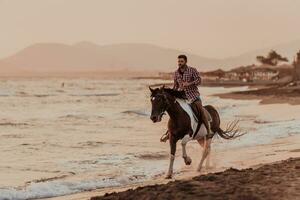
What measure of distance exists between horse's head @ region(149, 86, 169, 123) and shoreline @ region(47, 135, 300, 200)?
1370mm

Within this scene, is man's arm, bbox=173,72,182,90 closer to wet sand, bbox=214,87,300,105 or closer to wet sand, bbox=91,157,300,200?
wet sand, bbox=91,157,300,200

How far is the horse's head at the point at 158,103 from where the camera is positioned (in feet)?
38.9

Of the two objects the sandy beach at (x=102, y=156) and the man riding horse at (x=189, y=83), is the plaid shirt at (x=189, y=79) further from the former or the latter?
the sandy beach at (x=102, y=156)

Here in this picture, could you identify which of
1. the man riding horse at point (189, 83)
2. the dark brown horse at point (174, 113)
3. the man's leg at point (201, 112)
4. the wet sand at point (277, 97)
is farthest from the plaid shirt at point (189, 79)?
the wet sand at point (277, 97)

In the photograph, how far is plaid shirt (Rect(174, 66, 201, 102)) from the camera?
1283 cm

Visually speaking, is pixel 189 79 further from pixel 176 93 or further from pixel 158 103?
pixel 158 103

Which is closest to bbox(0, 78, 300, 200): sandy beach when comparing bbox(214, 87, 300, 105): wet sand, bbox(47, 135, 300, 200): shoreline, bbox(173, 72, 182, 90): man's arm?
bbox(47, 135, 300, 200): shoreline

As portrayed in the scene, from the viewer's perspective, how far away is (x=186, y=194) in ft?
29.9

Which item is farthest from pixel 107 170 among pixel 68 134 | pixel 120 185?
pixel 68 134

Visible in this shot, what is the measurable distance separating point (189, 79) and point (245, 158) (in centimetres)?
407

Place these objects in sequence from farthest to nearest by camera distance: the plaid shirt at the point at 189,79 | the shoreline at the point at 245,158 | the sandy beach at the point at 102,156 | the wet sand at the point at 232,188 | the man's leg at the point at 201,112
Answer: the man's leg at the point at 201,112 < the plaid shirt at the point at 189,79 < the sandy beach at the point at 102,156 < the shoreline at the point at 245,158 < the wet sand at the point at 232,188

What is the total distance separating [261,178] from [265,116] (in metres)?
23.4

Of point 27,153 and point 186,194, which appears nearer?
point 186,194

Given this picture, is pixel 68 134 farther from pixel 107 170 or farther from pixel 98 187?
pixel 98 187
